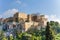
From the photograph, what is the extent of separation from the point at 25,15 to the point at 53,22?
243 centimetres

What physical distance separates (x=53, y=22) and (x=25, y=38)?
146 inches

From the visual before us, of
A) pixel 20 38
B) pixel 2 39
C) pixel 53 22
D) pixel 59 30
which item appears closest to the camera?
pixel 2 39

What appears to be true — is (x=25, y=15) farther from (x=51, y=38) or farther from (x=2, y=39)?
(x=51, y=38)

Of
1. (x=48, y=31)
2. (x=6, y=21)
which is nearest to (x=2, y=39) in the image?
(x=48, y=31)

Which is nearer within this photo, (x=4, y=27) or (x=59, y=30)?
(x=59, y=30)

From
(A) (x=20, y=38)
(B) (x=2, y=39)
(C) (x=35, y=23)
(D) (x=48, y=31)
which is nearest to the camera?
(D) (x=48, y=31)

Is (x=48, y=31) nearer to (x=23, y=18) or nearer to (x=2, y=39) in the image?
(x=2, y=39)

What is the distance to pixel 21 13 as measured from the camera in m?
14.6

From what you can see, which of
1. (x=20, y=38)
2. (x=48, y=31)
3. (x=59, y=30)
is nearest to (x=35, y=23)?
(x=59, y=30)

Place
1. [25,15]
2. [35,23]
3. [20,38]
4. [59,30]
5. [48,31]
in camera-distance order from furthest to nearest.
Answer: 1. [25,15]
2. [35,23]
3. [59,30]
4. [20,38]
5. [48,31]

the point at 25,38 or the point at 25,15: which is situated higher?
the point at 25,15

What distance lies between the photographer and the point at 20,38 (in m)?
9.70

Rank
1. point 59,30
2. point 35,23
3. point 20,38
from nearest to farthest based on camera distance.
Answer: point 20,38
point 59,30
point 35,23

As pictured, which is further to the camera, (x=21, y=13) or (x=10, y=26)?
(x=21, y=13)
